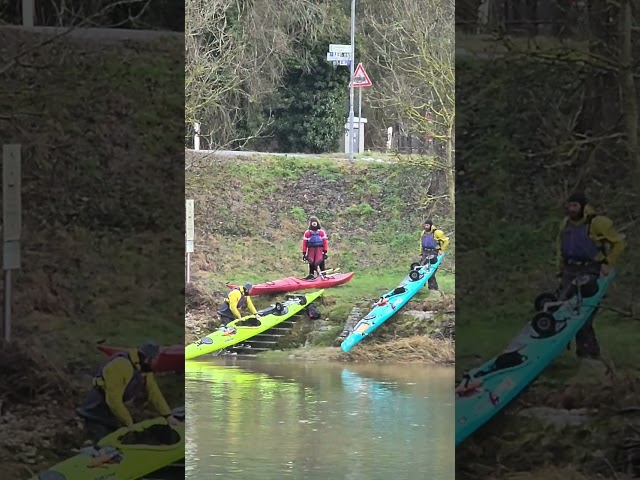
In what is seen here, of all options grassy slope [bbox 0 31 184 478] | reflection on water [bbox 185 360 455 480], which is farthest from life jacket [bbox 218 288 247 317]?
grassy slope [bbox 0 31 184 478]

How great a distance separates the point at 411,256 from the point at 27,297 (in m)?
9.38

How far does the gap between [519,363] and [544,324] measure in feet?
0.54

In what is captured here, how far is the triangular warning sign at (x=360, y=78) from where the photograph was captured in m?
12.5

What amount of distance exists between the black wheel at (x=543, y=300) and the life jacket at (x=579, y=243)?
14 cm

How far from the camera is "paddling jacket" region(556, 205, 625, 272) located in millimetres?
3328

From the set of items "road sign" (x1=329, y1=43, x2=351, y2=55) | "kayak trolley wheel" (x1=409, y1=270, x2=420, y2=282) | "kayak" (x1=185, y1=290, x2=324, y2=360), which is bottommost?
"kayak" (x1=185, y1=290, x2=324, y2=360)

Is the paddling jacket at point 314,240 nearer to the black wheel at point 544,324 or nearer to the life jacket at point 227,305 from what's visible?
the life jacket at point 227,305

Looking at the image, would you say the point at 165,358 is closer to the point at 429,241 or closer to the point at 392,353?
the point at 392,353

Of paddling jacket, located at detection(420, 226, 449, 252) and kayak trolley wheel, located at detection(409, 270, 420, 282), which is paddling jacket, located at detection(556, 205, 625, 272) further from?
kayak trolley wheel, located at detection(409, 270, 420, 282)

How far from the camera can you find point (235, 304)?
38.4 feet

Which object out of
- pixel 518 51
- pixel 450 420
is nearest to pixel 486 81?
pixel 518 51

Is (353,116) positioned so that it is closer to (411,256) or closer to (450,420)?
(411,256)

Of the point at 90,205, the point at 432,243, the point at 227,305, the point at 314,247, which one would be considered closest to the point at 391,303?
the point at 432,243

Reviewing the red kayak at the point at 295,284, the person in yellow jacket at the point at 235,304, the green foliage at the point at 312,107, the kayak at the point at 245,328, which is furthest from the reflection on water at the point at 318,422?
the green foliage at the point at 312,107
